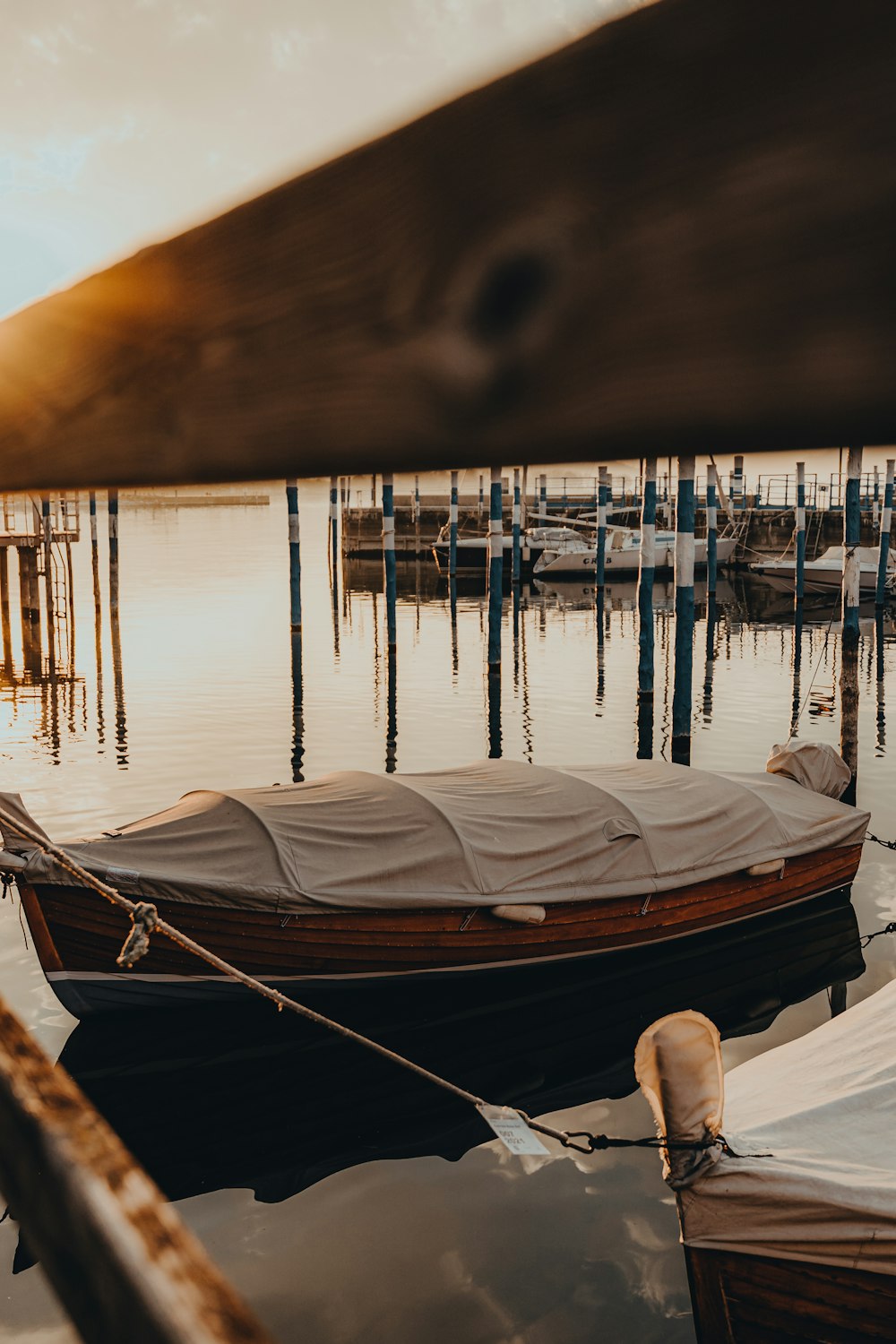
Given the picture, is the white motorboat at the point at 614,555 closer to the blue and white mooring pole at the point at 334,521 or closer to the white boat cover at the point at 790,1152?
the blue and white mooring pole at the point at 334,521

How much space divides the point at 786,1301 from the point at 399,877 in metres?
5.82

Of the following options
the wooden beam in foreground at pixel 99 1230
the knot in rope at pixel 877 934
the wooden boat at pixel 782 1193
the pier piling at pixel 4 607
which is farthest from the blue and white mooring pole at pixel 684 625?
the pier piling at pixel 4 607

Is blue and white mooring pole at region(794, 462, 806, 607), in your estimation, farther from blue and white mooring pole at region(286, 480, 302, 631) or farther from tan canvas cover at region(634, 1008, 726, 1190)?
tan canvas cover at region(634, 1008, 726, 1190)

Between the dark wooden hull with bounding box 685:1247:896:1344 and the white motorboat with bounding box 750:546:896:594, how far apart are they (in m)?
43.1

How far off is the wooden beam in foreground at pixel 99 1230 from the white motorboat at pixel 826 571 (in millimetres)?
48542

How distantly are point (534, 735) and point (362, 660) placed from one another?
11.9 meters

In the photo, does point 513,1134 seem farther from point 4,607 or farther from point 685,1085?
point 4,607

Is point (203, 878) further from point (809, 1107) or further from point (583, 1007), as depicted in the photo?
point (809, 1107)

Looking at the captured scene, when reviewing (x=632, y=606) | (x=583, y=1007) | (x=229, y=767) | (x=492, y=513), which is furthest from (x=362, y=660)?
(x=583, y=1007)

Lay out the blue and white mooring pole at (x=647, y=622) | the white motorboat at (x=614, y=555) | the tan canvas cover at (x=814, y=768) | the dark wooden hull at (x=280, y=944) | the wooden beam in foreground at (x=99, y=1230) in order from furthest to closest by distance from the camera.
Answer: the white motorboat at (x=614, y=555)
the blue and white mooring pole at (x=647, y=622)
the tan canvas cover at (x=814, y=768)
the dark wooden hull at (x=280, y=944)
the wooden beam in foreground at (x=99, y=1230)

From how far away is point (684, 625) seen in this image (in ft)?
69.9

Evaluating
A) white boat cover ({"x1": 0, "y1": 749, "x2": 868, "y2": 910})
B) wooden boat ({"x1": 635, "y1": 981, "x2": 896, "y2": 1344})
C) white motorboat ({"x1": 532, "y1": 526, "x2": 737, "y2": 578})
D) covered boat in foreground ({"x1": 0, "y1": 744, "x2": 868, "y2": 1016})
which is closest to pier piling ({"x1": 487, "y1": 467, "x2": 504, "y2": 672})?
white boat cover ({"x1": 0, "y1": 749, "x2": 868, "y2": 910})

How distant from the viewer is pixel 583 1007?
39.0 ft

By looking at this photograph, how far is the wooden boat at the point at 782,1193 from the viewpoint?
19.6ft
